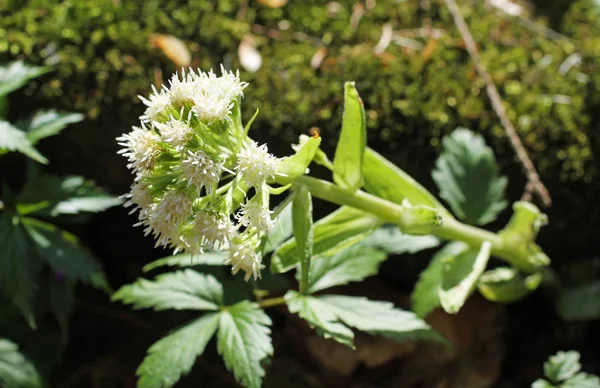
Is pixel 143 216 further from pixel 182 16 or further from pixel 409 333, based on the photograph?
pixel 182 16

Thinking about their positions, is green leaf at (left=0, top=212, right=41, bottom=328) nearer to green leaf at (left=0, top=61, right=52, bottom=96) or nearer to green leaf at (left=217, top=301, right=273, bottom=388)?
green leaf at (left=0, top=61, right=52, bottom=96)

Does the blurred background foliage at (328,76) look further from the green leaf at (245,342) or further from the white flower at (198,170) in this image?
the white flower at (198,170)

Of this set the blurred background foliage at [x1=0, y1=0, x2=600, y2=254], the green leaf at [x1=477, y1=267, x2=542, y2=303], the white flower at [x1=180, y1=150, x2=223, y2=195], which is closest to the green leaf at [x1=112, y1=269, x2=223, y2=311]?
the white flower at [x1=180, y1=150, x2=223, y2=195]

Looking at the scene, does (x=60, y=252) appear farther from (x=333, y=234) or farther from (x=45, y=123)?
(x=333, y=234)

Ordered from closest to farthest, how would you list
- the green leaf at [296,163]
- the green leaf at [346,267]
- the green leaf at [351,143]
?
the green leaf at [296,163]
the green leaf at [351,143]
the green leaf at [346,267]

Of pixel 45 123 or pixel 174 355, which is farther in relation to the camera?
pixel 45 123

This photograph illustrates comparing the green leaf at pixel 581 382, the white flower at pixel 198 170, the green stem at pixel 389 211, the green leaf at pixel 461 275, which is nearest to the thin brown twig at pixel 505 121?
the green stem at pixel 389 211

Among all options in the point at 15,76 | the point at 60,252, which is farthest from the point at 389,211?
the point at 15,76
